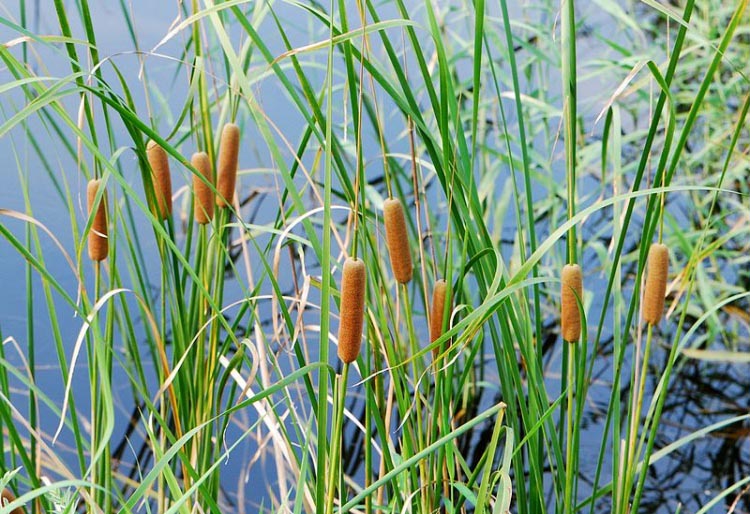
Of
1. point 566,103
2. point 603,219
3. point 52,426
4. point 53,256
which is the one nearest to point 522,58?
point 603,219

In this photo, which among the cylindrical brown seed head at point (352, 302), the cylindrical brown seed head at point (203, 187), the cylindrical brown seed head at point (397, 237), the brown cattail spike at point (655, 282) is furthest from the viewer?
the cylindrical brown seed head at point (203, 187)

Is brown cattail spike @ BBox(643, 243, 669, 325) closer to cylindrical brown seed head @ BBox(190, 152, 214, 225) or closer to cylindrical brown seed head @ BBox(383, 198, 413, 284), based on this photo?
cylindrical brown seed head @ BBox(383, 198, 413, 284)

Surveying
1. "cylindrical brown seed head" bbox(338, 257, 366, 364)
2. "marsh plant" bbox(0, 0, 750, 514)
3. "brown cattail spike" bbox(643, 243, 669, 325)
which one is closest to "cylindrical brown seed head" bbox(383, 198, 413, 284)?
"marsh plant" bbox(0, 0, 750, 514)

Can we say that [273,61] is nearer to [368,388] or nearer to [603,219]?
[368,388]

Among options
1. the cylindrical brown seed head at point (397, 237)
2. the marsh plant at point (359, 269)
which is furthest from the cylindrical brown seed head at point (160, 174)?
the cylindrical brown seed head at point (397, 237)

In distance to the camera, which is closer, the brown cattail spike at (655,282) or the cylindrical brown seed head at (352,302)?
the cylindrical brown seed head at (352,302)

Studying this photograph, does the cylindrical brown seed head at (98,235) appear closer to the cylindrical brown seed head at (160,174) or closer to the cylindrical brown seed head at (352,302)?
the cylindrical brown seed head at (160,174)

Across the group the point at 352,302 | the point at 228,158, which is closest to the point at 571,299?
the point at 352,302
